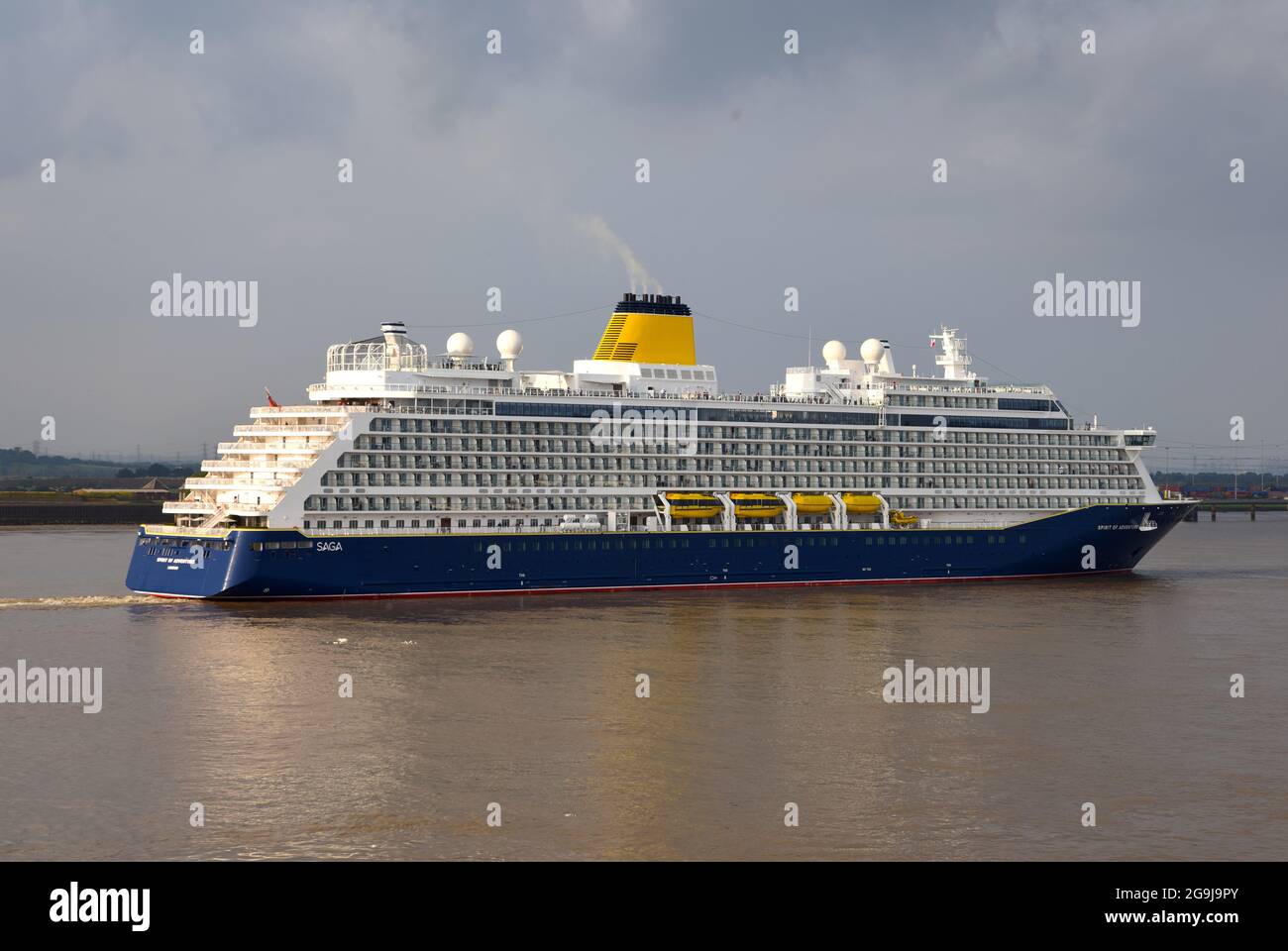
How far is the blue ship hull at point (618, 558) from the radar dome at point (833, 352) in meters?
10.2

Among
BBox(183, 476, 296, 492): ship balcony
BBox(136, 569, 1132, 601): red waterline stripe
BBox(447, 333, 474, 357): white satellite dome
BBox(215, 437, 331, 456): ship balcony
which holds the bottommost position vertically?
BBox(136, 569, 1132, 601): red waterline stripe

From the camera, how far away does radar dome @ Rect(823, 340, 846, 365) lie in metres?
72.9

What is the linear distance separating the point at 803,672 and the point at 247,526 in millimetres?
24992

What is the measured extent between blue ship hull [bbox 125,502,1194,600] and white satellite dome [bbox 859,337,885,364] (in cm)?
949

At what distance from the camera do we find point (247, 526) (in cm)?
5584

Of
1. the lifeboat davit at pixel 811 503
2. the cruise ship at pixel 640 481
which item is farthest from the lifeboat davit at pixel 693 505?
the lifeboat davit at pixel 811 503

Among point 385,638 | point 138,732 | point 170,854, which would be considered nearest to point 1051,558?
point 385,638

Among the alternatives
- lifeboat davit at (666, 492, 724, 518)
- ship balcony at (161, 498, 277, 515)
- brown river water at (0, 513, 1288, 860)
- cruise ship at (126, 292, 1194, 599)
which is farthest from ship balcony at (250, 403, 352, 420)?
lifeboat davit at (666, 492, 724, 518)

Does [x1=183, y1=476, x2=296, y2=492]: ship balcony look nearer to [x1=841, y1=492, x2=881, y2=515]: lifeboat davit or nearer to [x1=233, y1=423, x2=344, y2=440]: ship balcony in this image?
[x1=233, y1=423, x2=344, y2=440]: ship balcony

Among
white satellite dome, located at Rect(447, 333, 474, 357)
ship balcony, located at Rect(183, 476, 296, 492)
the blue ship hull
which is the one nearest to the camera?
the blue ship hull

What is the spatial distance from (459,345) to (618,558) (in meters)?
11.7

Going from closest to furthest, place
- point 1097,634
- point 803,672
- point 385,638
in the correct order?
point 803,672
point 385,638
point 1097,634

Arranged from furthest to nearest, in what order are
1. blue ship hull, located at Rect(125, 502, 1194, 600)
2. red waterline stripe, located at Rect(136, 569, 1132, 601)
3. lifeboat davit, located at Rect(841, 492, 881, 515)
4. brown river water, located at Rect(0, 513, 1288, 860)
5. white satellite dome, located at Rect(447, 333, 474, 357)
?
lifeboat davit, located at Rect(841, 492, 881, 515) → white satellite dome, located at Rect(447, 333, 474, 357) → red waterline stripe, located at Rect(136, 569, 1132, 601) → blue ship hull, located at Rect(125, 502, 1194, 600) → brown river water, located at Rect(0, 513, 1288, 860)
